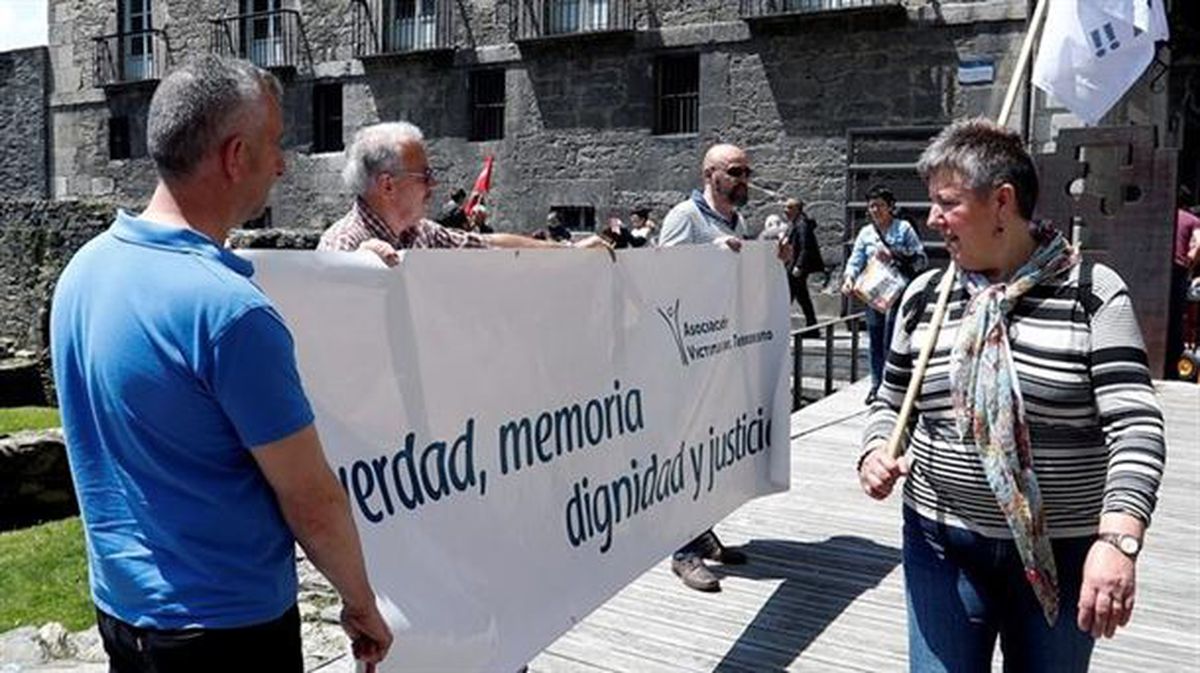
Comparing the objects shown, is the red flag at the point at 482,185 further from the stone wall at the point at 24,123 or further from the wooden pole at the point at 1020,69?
the stone wall at the point at 24,123

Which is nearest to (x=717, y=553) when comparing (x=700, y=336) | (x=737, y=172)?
(x=700, y=336)

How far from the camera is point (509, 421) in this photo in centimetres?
328

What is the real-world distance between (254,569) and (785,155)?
1661cm

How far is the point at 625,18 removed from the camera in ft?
62.9

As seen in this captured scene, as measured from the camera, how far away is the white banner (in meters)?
2.74

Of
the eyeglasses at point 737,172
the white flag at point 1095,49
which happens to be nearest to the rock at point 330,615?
the eyeglasses at point 737,172

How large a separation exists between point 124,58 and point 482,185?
12709mm

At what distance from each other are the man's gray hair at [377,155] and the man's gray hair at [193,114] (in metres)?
1.38

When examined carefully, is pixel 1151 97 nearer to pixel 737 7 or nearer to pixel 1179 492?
pixel 737 7

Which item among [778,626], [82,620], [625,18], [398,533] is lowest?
[82,620]

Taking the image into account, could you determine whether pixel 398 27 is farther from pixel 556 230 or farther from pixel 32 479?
pixel 32 479

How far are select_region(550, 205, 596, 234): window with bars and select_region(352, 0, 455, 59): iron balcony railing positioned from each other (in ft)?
13.2

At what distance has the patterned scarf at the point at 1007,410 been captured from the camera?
2408mm

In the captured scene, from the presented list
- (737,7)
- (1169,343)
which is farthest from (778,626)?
(737,7)
